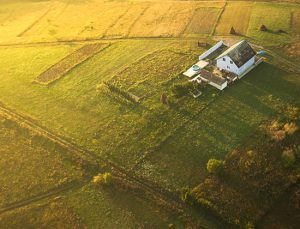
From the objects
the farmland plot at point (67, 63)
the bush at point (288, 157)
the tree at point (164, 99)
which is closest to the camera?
the bush at point (288, 157)

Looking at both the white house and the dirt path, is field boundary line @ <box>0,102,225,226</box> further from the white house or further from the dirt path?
the white house

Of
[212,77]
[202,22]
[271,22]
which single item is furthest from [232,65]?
[202,22]

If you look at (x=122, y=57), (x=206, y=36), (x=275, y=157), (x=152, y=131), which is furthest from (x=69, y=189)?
(x=206, y=36)

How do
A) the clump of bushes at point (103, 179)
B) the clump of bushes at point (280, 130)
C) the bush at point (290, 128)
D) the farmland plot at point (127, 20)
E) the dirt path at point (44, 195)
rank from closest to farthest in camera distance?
1. the dirt path at point (44, 195)
2. the clump of bushes at point (103, 179)
3. the clump of bushes at point (280, 130)
4. the bush at point (290, 128)
5. the farmland plot at point (127, 20)

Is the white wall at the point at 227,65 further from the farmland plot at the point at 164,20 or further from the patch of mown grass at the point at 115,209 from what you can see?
the patch of mown grass at the point at 115,209

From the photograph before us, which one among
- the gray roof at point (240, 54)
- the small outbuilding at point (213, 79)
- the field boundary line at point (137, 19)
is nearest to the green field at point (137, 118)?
the field boundary line at point (137, 19)

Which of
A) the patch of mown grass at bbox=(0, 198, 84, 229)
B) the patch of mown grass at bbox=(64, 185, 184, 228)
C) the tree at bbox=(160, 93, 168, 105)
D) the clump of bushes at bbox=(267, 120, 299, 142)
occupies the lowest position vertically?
the patch of mown grass at bbox=(0, 198, 84, 229)

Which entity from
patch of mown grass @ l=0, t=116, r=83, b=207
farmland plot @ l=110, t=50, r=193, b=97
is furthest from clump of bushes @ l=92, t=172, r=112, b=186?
farmland plot @ l=110, t=50, r=193, b=97
